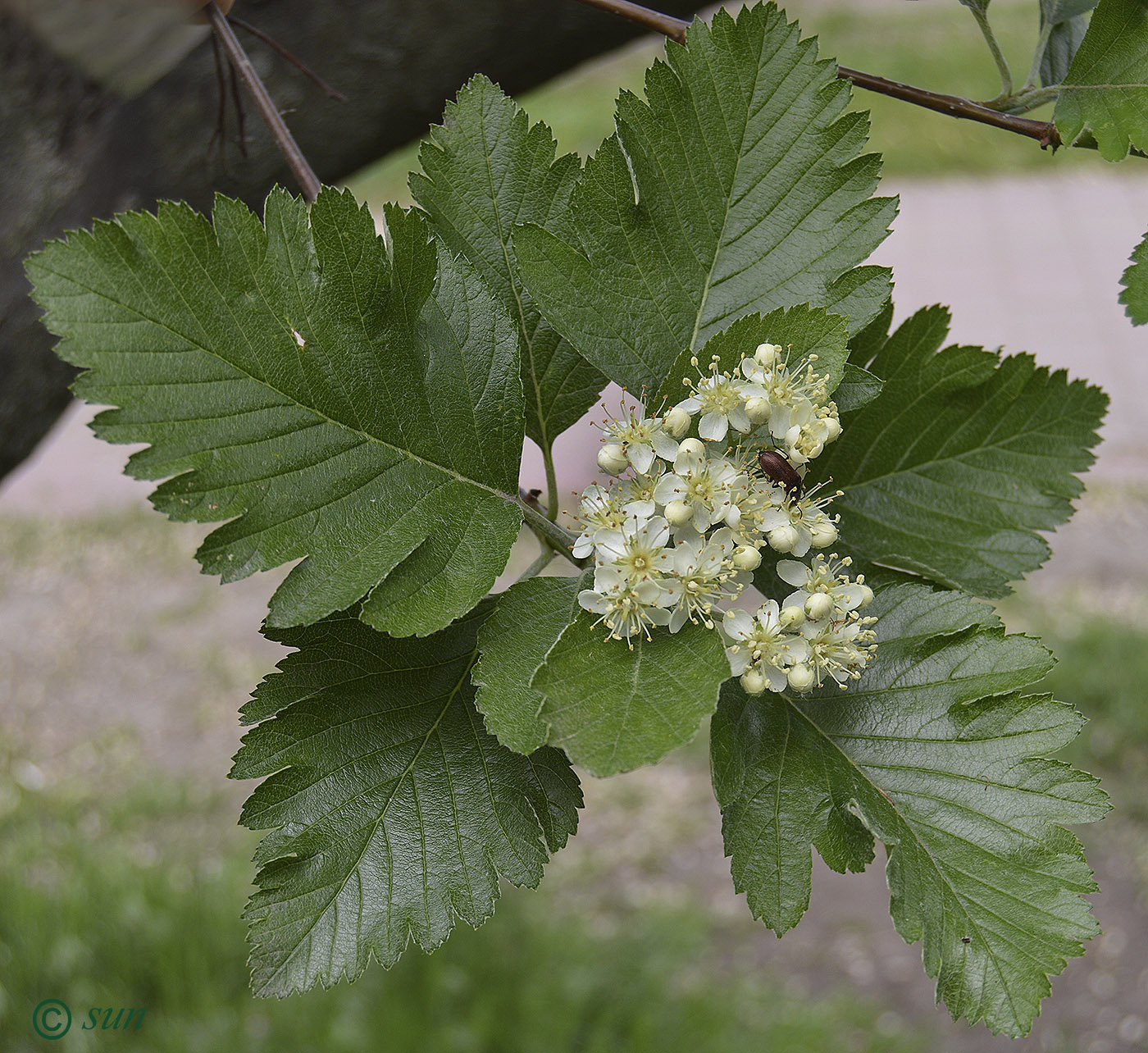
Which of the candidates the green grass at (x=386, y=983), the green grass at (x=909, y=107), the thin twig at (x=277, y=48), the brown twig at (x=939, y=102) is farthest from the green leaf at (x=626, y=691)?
the green grass at (x=909, y=107)

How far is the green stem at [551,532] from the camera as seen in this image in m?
0.67

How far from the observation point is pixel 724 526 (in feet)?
2.06

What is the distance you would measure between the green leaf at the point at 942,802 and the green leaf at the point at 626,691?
0.06 m

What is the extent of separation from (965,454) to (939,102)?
0.24m

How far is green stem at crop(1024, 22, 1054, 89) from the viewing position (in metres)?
0.72

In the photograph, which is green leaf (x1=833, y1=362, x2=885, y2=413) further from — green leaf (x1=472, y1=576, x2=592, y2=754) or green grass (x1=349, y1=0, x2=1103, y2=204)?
green grass (x1=349, y1=0, x2=1103, y2=204)

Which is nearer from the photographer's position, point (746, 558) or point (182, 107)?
point (746, 558)

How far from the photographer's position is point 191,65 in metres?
1.19

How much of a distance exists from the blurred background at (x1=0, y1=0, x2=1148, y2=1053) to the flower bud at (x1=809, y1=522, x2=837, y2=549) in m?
1.06

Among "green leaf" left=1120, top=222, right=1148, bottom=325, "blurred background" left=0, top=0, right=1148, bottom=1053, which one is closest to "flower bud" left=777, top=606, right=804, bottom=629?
"green leaf" left=1120, top=222, right=1148, bottom=325

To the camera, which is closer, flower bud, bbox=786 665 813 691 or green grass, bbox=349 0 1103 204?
flower bud, bbox=786 665 813 691

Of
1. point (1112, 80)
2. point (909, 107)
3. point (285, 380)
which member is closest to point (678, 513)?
point (285, 380)

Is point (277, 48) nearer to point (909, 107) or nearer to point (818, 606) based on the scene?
point (818, 606)

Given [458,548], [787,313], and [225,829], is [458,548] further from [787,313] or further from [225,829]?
[225,829]
